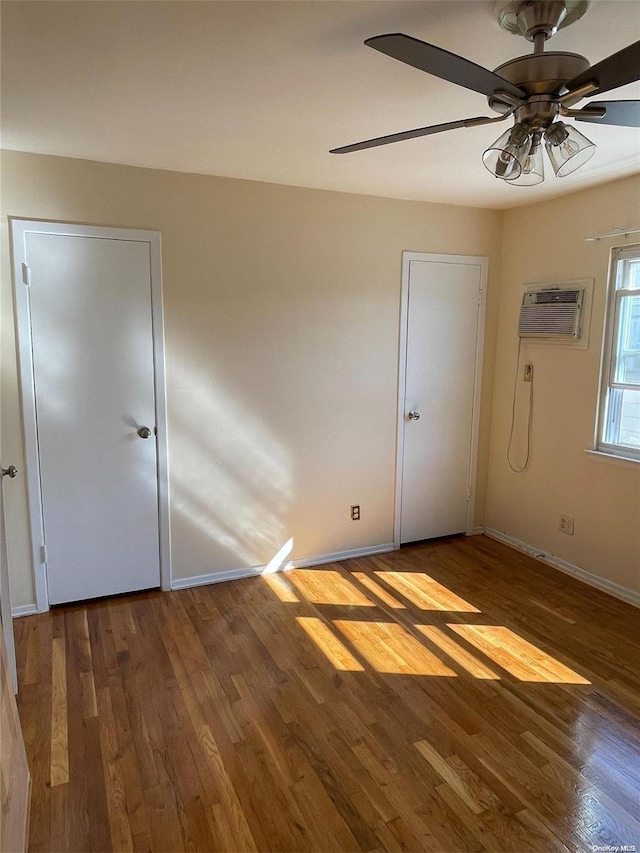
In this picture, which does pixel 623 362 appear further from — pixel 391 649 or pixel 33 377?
pixel 33 377

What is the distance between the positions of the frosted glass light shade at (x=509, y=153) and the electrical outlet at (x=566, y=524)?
258 cm

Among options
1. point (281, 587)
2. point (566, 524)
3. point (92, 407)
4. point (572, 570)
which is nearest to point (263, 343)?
point (92, 407)

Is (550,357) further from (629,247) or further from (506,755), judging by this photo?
(506,755)

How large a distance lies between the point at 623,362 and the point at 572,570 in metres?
1.38

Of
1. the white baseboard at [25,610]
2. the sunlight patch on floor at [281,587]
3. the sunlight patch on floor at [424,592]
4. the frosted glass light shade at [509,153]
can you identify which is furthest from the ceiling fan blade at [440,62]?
the white baseboard at [25,610]

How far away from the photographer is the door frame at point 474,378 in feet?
12.6

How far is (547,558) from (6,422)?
3474 millimetres

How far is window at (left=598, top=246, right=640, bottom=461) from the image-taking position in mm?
3236

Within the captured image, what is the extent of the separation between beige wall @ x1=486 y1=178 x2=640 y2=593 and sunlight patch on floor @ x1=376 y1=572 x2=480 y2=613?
3.09ft

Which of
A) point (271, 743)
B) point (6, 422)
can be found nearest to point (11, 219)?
point (6, 422)

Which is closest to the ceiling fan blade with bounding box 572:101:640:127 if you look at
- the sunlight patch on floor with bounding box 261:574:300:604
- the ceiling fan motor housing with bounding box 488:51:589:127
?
the ceiling fan motor housing with bounding box 488:51:589:127

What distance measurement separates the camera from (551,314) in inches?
144

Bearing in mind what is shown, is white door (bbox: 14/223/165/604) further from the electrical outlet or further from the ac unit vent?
the electrical outlet

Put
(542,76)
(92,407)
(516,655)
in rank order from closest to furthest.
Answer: (542,76) → (516,655) → (92,407)
